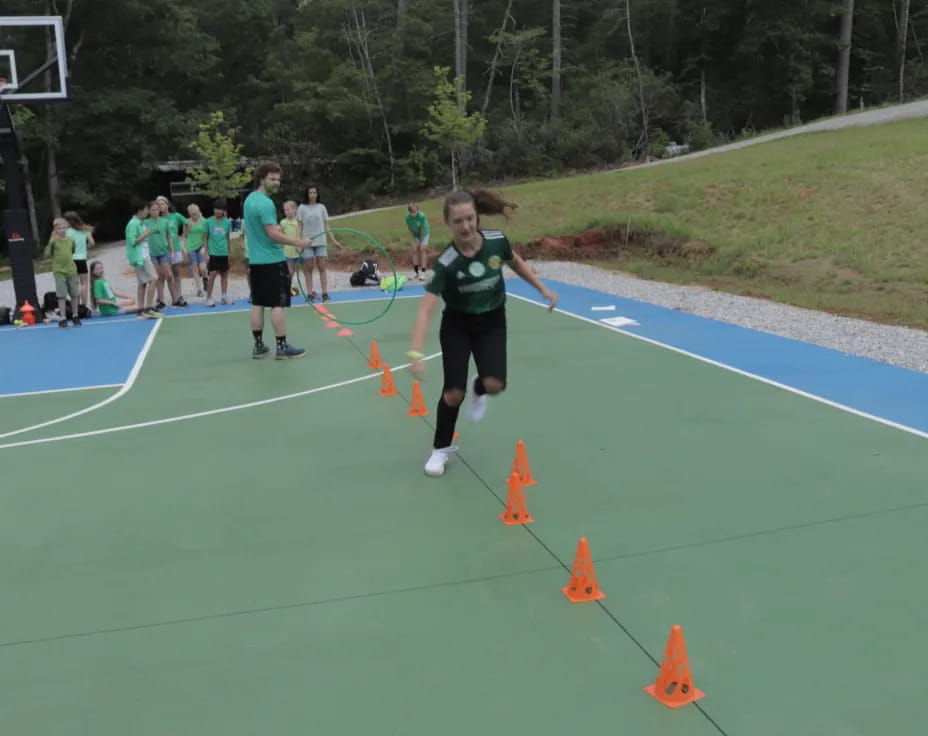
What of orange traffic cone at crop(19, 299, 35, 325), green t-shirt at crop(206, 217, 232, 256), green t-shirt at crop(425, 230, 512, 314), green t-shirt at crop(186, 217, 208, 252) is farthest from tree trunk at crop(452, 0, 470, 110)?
green t-shirt at crop(425, 230, 512, 314)

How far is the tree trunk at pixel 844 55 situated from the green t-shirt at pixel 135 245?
41.0 meters

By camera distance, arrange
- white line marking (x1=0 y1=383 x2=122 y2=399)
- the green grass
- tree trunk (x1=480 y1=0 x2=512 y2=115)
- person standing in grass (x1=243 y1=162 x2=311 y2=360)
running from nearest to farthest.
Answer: white line marking (x1=0 y1=383 x2=122 y2=399) < person standing in grass (x1=243 y1=162 x2=311 y2=360) < the green grass < tree trunk (x1=480 y1=0 x2=512 y2=115)

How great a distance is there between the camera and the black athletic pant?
502 cm

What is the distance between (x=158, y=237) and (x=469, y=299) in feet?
28.6

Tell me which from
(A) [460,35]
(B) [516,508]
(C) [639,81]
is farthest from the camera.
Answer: (A) [460,35]

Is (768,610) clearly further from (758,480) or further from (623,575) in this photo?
(758,480)

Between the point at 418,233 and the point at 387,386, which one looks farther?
the point at 418,233

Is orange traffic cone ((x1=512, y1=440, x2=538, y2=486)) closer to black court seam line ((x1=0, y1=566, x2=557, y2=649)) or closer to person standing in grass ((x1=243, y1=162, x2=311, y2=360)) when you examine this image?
black court seam line ((x1=0, y1=566, x2=557, y2=649))

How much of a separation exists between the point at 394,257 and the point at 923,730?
1720 centimetres

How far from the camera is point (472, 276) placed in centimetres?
486

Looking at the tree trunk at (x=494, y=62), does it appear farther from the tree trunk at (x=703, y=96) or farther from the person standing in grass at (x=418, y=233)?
the person standing in grass at (x=418, y=233)

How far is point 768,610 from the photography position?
11.5 feet

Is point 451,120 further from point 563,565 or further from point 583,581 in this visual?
point 583,581

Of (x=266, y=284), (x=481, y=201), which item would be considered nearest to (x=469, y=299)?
A: (x=481, y=201)
